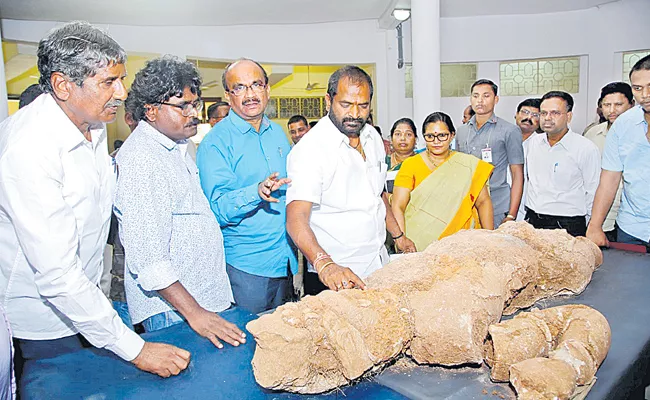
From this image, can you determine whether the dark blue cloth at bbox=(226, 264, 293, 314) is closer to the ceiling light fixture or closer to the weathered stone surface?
the weathered stone surface

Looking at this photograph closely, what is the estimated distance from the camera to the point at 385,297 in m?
1.42

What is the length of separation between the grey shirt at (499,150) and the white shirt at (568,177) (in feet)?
0.68

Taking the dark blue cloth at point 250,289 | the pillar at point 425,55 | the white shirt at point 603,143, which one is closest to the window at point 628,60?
the pillar at point 425,55

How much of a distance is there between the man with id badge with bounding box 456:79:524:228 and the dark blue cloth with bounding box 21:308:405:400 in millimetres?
2670

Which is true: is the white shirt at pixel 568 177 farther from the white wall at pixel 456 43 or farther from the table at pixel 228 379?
the white wall at pixel 456 43

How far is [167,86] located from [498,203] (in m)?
2.83

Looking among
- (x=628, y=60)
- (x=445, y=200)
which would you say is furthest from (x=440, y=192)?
(x=628, y=60)

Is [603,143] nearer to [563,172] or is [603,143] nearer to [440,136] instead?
[563,172]

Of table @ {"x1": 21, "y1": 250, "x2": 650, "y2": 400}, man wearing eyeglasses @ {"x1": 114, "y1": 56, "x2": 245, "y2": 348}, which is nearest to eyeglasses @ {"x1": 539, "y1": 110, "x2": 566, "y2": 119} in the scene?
table @ {"x1": 21, "y1": 250, "x2": 650, "y2": 400}

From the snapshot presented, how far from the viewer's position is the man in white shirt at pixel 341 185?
6.16 ft

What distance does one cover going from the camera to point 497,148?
3654 mm

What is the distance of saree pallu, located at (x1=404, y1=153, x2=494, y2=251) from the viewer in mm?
2855

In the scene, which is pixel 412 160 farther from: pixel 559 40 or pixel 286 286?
pixel 559 40

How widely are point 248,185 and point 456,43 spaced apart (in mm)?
6228
